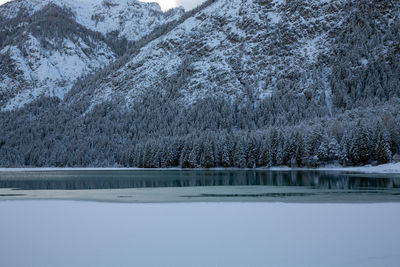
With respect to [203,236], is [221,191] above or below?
below

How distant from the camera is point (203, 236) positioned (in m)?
15.9

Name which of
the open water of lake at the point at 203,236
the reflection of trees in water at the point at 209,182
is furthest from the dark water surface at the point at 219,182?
the open water of lake at the point at 203,236

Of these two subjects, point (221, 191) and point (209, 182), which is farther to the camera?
point (209, 182)

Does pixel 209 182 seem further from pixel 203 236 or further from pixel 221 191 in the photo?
pixel 203 236

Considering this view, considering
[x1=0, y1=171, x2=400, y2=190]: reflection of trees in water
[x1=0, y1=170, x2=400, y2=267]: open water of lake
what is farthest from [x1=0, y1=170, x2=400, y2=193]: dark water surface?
[x1=0, y1=170, x2=400, y2=267]: open water of lake

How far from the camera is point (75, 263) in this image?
40.3ft

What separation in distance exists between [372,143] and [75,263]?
297 ft

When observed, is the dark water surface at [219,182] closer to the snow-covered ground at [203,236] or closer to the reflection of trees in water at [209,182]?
the reflection of trees in water at [209,182]

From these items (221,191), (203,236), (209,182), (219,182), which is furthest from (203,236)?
(209,182)

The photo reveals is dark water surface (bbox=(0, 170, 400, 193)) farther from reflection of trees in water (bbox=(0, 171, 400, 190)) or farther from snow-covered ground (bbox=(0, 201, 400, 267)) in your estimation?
snow-covered ground (bbox=(0, 201, 400, 267))

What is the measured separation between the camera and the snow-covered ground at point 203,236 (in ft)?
41.4

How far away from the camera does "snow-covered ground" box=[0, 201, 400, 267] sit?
12617 millimetres

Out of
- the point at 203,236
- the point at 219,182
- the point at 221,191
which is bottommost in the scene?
the point at 219,182

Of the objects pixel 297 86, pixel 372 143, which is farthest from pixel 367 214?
pixel 297 86
